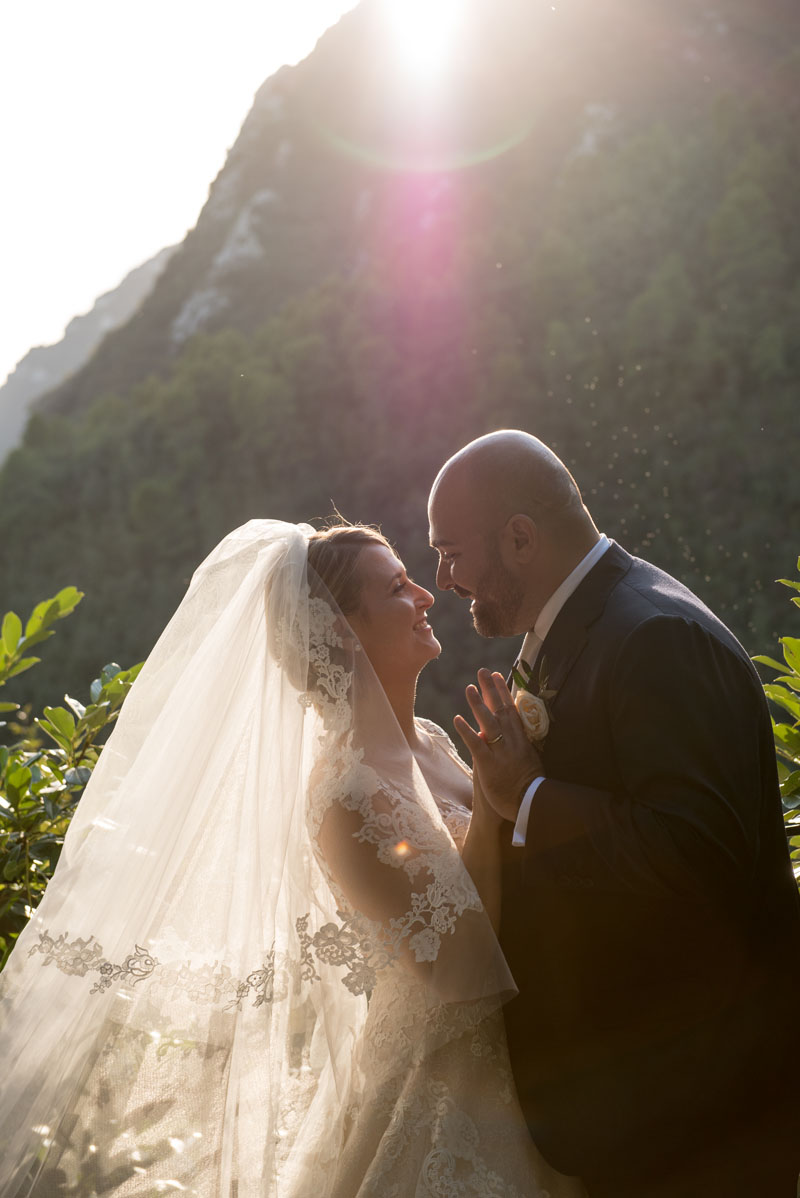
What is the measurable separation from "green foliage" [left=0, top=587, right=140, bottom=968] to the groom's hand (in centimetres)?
128

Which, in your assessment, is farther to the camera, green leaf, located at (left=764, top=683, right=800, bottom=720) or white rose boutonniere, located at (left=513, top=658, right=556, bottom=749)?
green leaf, located at (left=764, top=683, right=800, bottom=720)

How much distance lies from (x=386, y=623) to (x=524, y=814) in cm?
84

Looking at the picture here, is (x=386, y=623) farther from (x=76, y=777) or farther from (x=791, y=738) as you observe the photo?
(x=791, y=738)

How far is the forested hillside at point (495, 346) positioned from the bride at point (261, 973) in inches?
719

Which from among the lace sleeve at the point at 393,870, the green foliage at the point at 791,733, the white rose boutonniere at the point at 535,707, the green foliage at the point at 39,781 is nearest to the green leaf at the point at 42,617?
the green foliage at the point at 39,781

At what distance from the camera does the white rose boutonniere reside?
2.21m

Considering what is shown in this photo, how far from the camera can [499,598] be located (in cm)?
248

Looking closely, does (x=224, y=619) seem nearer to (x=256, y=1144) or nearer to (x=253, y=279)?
(x=256, y=1144)

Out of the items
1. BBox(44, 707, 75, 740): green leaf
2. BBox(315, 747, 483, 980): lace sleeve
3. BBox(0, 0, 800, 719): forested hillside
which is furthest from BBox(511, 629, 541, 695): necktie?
BBox(0, 0, 800, 719): forested hillside

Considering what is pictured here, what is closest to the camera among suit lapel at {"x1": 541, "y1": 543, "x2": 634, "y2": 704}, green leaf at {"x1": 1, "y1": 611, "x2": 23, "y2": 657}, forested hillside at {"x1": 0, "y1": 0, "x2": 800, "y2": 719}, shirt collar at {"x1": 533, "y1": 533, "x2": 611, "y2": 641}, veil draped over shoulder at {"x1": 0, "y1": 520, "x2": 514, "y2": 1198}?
veil draped over shoulder at {"x1": 0, "y1": 520, "x2": 514, "y2": 1198}

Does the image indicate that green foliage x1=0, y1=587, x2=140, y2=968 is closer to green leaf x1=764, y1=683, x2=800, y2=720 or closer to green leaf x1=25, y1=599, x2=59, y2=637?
green leaf x1=25, y1=599, x2=59, y2=637

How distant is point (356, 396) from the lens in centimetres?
3391

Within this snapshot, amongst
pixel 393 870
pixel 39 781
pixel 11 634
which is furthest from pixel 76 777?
pixel 393 870

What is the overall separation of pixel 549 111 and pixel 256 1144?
40657mm
